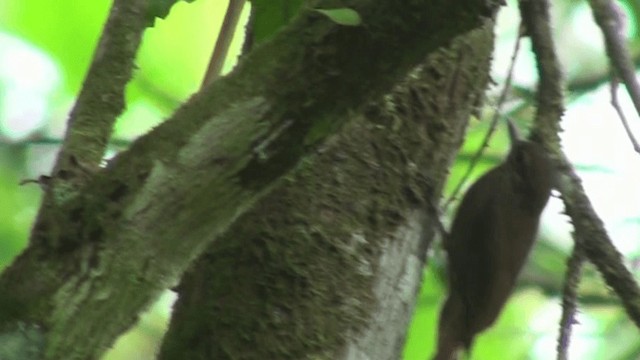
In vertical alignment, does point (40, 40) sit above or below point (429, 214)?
below

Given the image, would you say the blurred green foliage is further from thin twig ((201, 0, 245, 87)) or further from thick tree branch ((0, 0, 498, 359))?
thick tree branch ((0, 0, 498, 359))

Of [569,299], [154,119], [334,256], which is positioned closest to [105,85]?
[334,256]

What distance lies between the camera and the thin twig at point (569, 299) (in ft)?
2.74

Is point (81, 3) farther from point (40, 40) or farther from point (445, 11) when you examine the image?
point (445, 11)

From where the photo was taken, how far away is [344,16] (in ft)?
1.83

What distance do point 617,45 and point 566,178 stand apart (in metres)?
0.15

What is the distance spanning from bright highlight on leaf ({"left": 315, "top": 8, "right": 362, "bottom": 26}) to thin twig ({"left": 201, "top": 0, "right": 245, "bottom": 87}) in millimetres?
443

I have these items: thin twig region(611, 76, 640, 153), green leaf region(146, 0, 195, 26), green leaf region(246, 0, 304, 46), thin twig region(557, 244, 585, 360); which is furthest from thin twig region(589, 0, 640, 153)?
green leaf region(146, 0, 195, 26)

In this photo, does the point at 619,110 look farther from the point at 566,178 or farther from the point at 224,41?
the point at 224,41

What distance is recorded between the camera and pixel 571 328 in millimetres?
859

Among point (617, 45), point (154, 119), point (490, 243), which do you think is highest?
point (617, 45)

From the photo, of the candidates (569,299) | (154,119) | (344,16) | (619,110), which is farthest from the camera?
(154,119)

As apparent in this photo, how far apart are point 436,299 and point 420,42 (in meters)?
1.08

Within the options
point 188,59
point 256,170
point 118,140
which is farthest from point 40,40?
point 256,170
